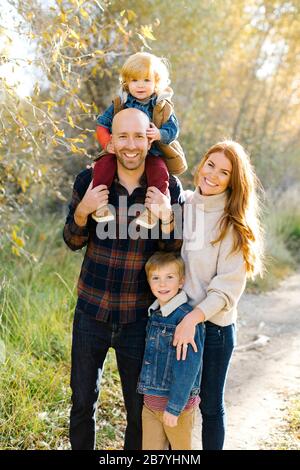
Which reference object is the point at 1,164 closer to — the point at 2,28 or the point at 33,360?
the point at 2,28

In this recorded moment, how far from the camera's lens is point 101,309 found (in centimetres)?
254

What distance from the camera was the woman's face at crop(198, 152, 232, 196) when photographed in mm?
2570

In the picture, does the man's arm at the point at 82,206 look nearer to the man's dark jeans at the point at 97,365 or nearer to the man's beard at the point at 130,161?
the man's beard at the point at 130,161

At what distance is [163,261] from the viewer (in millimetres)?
2496

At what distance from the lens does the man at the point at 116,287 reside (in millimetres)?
2527

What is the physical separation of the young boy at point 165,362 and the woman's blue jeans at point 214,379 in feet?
0.29

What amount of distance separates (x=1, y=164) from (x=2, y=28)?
4.37ft

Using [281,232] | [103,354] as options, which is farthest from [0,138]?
[281,232]

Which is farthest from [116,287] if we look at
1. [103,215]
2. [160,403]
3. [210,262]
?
[160,403]

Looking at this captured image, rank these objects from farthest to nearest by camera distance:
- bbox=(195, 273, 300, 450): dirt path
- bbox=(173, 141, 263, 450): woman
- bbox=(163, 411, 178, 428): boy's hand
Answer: bbox=(195, 273, 300, 450): dirt path
bbox=(173, 141, 263, 450): woman
bbox=(163, 411, 178, 428): boy's hand

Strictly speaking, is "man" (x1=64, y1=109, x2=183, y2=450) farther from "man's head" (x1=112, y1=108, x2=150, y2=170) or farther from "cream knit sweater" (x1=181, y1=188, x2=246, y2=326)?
"cream knit sweater" (x1=181, y1=188, x2=246, y2=326)

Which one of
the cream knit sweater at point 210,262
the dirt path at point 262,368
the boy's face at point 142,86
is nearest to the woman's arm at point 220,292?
the cream knit sweater at point 210,262

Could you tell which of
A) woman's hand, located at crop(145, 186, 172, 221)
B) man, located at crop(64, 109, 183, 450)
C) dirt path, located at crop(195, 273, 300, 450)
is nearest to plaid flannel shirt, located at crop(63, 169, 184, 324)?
man, located at crop(64, 109, 183, 450)

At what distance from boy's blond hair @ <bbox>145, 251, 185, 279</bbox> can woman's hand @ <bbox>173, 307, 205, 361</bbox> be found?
20 centimetres
